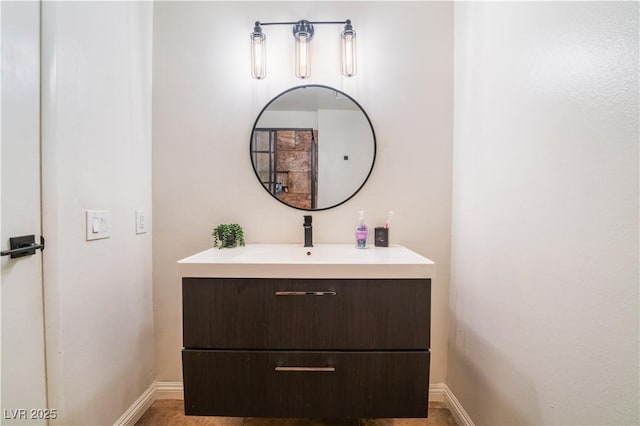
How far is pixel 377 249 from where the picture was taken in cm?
131

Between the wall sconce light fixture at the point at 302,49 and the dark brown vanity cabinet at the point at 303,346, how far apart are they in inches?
41.7

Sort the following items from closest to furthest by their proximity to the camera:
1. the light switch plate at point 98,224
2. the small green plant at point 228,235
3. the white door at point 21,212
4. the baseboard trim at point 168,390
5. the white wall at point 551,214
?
1. the white wall at point 551,214
2. the white door at point 21,212
3. the light switch plate at point 98,224
4. the small green plant at point 228,235
5. the baseboard trim at point 168,390

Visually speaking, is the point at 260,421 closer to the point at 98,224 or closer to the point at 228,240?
the point at 228,240

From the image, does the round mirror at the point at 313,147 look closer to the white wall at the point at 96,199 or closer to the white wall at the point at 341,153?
the white wall at the point at 341,153

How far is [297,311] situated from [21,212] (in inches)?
35.6

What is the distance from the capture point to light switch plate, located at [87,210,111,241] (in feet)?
3.29

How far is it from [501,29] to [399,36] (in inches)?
20.2

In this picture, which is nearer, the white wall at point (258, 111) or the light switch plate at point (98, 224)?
the light switch plate at point (98, 224)

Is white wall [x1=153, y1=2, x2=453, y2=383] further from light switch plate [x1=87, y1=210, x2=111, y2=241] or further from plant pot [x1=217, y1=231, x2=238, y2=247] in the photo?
light switch plate [x1=87, y1=210, x2=111, y2=241]

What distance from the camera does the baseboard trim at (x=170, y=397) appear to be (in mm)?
1211

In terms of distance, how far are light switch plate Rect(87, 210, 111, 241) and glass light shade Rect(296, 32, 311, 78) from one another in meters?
1.10

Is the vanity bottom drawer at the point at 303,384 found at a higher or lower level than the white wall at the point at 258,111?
lower

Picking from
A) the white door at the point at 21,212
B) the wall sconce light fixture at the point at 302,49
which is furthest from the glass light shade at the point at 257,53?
the white door at the point at 21,212

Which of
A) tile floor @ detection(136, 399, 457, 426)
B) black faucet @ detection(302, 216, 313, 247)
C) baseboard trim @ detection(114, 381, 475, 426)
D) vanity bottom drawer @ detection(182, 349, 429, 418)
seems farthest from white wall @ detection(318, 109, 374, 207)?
baseboard trim @ detection(114, 381, 475, 426)
